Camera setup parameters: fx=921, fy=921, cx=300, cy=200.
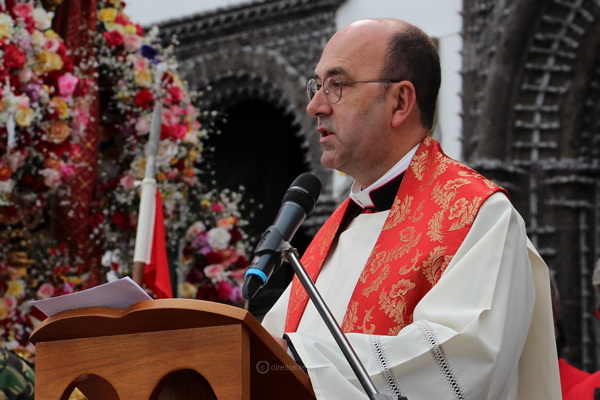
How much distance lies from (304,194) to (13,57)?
225cm

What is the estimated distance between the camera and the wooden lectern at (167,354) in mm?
1659

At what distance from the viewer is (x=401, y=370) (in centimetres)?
193

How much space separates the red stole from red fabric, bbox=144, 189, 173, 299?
1.72 m

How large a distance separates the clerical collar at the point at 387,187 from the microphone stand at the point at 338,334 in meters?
0.77

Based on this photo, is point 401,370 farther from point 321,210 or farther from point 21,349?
point 321,210

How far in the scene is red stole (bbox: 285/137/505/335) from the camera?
2.23 m

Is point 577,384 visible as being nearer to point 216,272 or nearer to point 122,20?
point 216,272

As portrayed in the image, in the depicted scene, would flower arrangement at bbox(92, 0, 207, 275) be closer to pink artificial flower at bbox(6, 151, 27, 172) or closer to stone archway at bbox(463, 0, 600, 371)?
pink artificial flower at bbox(6, 151, 27, 172)

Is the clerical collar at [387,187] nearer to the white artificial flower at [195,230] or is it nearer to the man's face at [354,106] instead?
the man's face at [354,106]

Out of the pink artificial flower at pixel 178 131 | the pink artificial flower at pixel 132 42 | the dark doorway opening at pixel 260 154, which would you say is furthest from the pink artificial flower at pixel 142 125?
the dark doorway opening at pixel 260 154

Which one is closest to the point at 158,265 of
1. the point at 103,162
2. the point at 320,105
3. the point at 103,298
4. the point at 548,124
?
the point at 103,162

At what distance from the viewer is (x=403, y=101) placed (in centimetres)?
250

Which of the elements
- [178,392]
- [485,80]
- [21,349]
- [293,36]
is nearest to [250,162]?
[293,36]

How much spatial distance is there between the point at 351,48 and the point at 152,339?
1.09 metres
